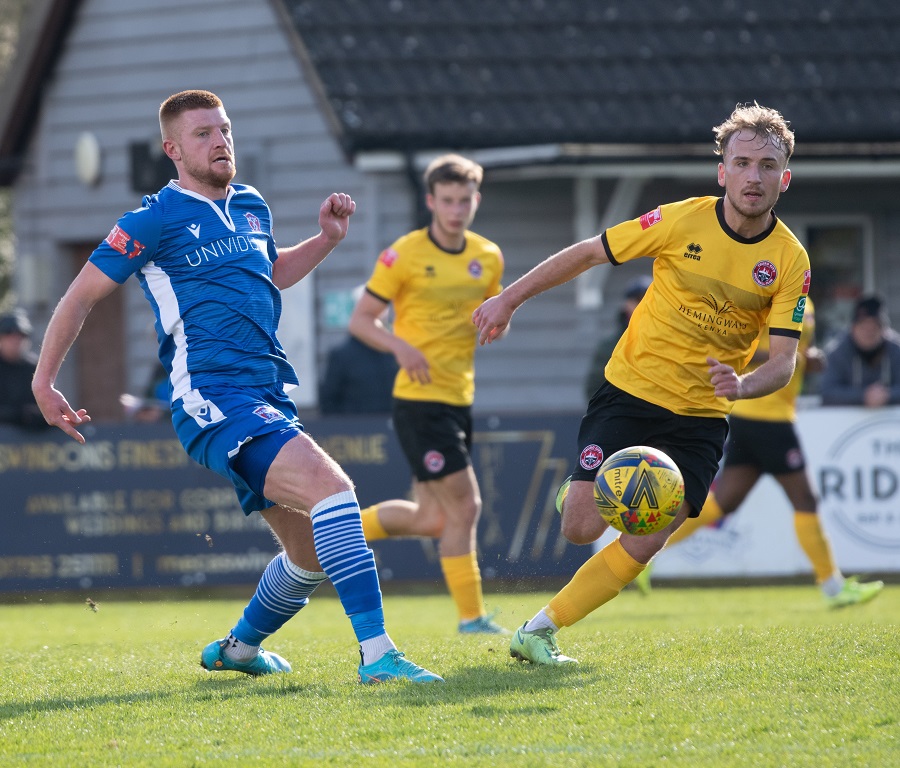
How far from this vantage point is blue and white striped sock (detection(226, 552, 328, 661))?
19.7 ft

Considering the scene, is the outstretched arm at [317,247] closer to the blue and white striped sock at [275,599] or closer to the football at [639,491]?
the blue and white striped sock at [275,599]

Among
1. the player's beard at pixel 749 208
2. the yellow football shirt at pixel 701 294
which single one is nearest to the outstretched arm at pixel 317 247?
the yellow football shirt at pixel 701 294

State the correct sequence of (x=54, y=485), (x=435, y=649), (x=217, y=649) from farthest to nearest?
(x=54, y=485) → (x=435, y=649) → (x=217, y=649)

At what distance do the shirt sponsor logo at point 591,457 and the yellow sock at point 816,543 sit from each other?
14.7 feet

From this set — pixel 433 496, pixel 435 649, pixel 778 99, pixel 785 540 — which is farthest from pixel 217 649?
pixel 778 99

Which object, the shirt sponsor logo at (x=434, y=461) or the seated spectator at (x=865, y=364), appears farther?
A: the seated spectator at (x=865, y=364)

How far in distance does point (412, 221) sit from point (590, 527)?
9.08m

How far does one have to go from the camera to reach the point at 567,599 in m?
6.30

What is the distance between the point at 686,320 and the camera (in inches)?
248

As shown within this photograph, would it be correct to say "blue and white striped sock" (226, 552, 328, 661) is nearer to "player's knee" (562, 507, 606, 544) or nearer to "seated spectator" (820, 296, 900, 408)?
"player's knee" (562, 507, 606, 544)

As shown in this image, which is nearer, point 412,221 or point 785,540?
point 785,540

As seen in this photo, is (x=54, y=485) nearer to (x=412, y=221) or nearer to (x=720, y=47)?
(x=412, y=221)

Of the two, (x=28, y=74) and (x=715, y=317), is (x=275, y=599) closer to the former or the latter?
(x=715, y=317)

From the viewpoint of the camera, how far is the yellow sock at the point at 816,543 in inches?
404
